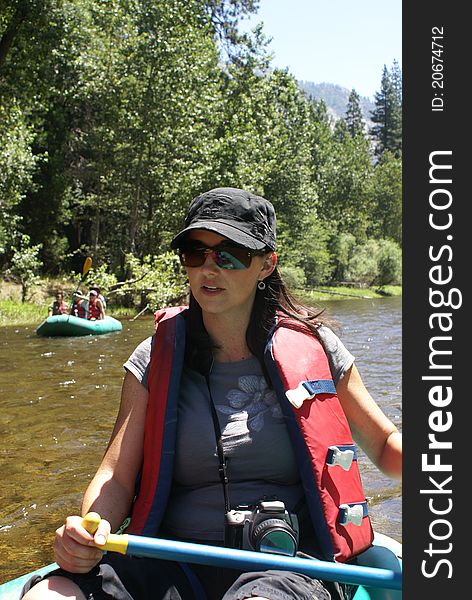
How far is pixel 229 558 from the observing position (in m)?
1.71

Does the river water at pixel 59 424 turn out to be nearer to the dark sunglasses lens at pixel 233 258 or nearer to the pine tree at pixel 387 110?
the dark sunglasses lens at pixel 233 258

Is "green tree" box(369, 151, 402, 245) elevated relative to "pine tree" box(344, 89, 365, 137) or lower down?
lower down

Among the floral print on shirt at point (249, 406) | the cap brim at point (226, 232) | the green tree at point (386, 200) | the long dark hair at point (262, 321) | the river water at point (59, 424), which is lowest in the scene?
the river water at point (59, 424)

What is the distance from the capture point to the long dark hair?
216 centimetres

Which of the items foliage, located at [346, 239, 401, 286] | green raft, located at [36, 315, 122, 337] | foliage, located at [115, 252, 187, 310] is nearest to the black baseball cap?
green raft, located at [36, 315, 122, 337]

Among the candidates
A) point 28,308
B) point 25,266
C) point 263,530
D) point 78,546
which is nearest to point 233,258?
point 263,530

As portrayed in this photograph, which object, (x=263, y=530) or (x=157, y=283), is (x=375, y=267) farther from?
(x=263, y=530)

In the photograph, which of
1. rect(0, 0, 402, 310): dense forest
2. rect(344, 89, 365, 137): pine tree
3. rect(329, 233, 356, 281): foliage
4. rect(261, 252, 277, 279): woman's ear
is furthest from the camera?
rect(344, 89, 365, 137): pine tree

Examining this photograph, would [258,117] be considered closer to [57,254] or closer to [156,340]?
[57,254]

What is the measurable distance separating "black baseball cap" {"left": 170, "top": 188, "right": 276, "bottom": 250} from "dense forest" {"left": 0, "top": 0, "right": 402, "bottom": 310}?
505 inches

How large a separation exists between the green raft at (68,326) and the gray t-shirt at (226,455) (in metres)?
11.9

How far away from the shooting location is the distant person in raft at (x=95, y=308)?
48.8 feet

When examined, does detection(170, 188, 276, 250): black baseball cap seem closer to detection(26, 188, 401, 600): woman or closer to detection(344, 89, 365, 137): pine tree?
detection(26, 188, 401, 600): woman

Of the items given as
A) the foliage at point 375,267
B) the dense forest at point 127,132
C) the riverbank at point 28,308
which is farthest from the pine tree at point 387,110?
the riverbank at point 28,308
